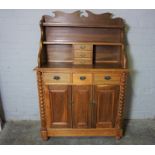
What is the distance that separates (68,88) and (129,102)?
114 cm

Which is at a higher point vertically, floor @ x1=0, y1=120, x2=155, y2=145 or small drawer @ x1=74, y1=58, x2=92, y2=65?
small drawer @ x1=74, y1=58, x2=92, y2=65

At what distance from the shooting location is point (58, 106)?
6.18 ft

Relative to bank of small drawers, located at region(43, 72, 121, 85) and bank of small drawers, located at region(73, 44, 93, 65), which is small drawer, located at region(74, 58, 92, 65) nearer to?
bank of small drawers, located at region(73, 44, 93, 65)

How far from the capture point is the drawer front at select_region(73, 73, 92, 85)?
5.81ft

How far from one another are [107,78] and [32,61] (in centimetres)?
111

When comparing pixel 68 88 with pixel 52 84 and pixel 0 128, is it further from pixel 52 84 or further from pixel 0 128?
pixel 0 128

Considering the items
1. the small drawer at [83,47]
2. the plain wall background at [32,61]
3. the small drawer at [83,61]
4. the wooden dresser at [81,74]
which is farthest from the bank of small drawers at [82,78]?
the plain wall background at [32,61]

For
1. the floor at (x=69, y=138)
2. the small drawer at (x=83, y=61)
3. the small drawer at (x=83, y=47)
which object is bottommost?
the floor at (x=69, y=138)

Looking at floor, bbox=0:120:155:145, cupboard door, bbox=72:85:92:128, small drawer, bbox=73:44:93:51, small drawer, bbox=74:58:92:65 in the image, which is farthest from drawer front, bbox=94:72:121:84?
floor, bbox=0:120:155:145

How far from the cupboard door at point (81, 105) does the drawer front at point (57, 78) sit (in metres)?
0.14

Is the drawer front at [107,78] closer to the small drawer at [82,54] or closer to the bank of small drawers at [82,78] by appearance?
the bank of small drawers at [82,78]

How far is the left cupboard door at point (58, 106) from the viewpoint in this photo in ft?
5.96

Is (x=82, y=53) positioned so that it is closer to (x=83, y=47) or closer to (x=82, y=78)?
(x=83, y=47)
